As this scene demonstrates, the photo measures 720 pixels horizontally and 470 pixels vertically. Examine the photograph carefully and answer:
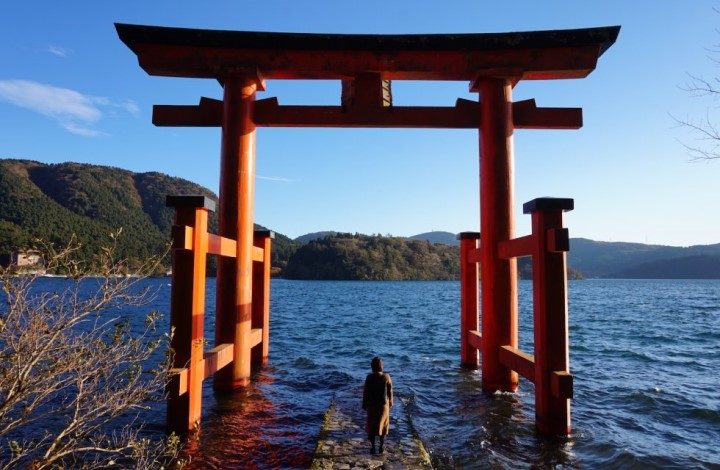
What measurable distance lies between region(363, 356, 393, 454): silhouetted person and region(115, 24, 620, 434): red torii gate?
9.05ft

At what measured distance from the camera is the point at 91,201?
134m

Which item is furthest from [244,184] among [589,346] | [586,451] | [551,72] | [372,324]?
[372,324]

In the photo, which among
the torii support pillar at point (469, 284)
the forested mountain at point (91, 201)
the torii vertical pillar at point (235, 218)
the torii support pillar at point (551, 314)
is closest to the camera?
the torii support pillar at point (551, 314)

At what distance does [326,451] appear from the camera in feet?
18.1

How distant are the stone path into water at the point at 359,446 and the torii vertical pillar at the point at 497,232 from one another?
6.52 feet

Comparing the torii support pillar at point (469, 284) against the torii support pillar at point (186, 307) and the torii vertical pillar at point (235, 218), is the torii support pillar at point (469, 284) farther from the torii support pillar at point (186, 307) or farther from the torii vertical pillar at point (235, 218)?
the torii support pillar at point (186, 307)

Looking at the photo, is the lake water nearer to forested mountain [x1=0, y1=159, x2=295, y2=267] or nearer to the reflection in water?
the reflection in water

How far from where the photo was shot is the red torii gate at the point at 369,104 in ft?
25.8

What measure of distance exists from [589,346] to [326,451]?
15574 millimetres

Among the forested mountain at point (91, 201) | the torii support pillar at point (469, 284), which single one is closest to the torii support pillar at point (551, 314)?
the torii support pillar at point (469, 284)

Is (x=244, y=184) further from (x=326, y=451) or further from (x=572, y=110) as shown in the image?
(x=572, y=110)

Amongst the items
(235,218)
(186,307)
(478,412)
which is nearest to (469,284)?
(478,412)

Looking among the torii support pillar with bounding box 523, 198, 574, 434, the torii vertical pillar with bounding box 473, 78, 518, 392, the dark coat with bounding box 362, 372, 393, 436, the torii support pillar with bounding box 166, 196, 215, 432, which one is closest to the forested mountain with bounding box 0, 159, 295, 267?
the torii support pillar with bounding box 166, 196, 215, 432

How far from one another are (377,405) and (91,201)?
152026 millimetres
